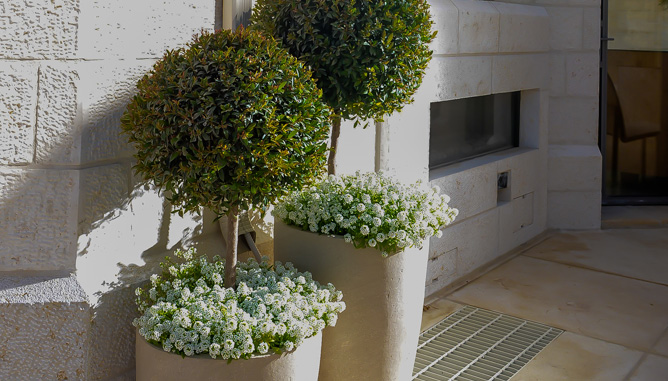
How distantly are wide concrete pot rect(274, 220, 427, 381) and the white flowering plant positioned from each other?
10cm

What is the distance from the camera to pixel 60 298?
2633 mm

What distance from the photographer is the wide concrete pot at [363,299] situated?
298cm

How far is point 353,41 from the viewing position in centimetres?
305

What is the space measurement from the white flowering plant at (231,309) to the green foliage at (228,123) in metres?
0.30

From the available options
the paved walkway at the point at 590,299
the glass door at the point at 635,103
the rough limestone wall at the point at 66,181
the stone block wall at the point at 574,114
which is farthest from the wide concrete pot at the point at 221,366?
the glass door at the point at 635,103

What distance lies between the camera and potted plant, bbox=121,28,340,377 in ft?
7.95

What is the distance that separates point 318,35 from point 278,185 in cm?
78

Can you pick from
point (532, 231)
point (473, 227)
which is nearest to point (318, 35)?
point (473, 227)

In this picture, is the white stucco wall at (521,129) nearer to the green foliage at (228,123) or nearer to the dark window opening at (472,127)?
the dark window opening at (472,127)

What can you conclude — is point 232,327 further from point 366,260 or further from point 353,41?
point 353,41

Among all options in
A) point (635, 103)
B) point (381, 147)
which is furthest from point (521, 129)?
point (381, 147)

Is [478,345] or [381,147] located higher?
[381,147]

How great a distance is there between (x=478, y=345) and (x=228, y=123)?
2186mm

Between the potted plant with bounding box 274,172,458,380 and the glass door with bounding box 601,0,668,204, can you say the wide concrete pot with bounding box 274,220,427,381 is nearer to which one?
the potted plant with bounding box 274,172,458,380
